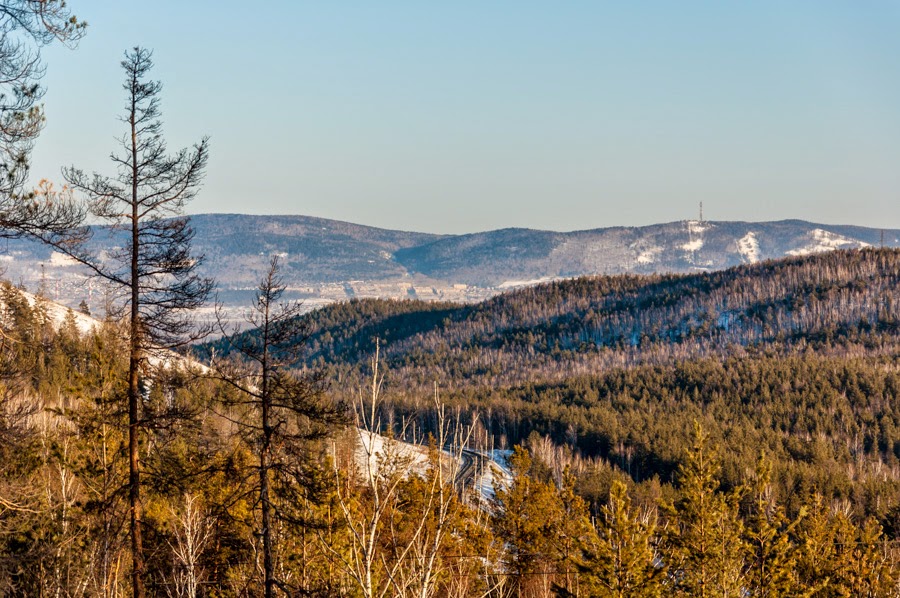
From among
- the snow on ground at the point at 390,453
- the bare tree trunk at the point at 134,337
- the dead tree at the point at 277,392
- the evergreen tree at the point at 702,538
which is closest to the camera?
the snow on ground at the point at 390,453

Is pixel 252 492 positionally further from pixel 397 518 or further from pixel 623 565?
pixel 397 518

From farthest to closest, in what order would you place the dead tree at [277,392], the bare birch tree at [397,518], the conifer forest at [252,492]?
the dead tree at [277,392], the conifer forest at [252,492], the bare birch tree at [397,518]

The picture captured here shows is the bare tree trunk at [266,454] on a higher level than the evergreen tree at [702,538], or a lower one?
higher

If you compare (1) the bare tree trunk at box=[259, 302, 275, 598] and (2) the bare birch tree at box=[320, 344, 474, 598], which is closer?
→ (2) the bare birch tree at box=[320, 344, 474, 598]

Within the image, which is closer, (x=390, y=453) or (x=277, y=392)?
(x=390, y=453)

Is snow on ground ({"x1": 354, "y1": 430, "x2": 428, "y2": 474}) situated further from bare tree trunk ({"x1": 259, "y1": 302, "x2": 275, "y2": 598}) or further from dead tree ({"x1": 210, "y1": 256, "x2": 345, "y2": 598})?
bare tree trunk ({"x1": 259, "y1": 302, "x2": 275, "y2": 598})

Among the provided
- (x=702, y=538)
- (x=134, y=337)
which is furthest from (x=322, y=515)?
(x=702, y=538)

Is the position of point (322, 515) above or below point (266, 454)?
below

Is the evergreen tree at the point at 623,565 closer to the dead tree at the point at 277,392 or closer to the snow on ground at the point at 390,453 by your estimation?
the snow on ground at the point at 390,453

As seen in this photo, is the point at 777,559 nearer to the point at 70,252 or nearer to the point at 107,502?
the point at 107,502

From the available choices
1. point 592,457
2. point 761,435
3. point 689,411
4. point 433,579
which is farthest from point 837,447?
point 433,579

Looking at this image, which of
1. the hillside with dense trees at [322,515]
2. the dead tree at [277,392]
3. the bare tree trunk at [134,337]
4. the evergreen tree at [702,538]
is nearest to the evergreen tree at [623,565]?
the hillside with dense trees at [322,515]

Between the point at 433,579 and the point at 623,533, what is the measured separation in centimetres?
1342

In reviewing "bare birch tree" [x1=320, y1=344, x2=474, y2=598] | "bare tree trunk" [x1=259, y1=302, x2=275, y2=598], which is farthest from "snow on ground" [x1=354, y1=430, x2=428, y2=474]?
"bare tree trunk" [x1=259, y1=302, x2=275, y2=598]
